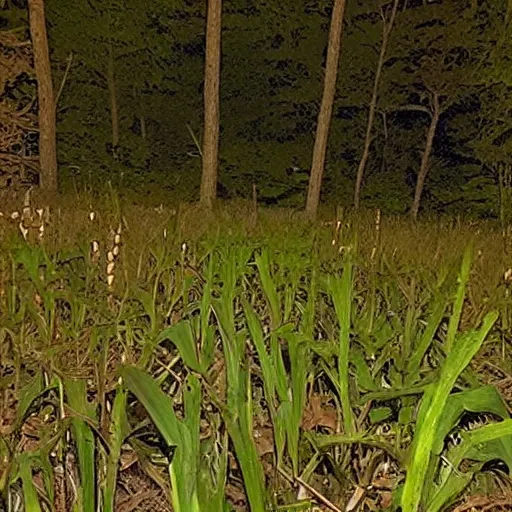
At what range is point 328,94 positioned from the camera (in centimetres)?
1236

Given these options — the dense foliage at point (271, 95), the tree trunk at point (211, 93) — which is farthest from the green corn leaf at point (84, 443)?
the dense foliage at point (271, 95)

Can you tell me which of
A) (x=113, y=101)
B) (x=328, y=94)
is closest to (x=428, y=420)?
(x=328, y=94)

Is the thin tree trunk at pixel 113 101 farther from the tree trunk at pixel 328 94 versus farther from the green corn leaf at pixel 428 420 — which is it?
the green corn leaf at pixel 428 420

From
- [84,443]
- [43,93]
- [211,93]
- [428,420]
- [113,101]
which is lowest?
[84,443]

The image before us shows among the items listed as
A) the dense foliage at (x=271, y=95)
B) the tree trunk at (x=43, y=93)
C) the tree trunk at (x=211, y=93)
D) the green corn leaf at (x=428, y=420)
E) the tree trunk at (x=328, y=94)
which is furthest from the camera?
the dense foliage at (x=271, y=95)

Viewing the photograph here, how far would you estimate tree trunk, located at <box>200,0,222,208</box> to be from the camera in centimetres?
1137

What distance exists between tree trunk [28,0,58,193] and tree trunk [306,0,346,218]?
4.45 metres

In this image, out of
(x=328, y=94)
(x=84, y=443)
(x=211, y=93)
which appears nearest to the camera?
(x=84, y=443)

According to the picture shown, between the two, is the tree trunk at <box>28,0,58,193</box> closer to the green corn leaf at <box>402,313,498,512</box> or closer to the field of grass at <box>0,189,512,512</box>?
the field of grass at <box>0,189,512,512</box>

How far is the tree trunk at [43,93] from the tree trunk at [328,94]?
445 centimetres

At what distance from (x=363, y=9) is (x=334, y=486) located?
19.1 metres

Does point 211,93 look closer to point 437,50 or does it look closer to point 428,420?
point 437,50

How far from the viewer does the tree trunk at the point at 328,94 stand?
1216cm

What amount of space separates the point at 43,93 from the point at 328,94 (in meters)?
4.93
